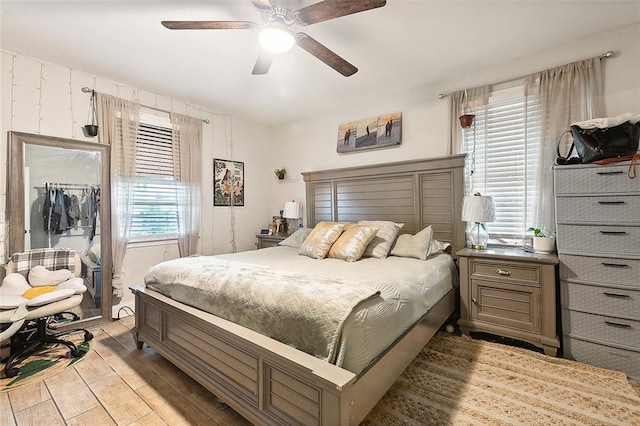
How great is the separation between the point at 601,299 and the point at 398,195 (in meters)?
1.95

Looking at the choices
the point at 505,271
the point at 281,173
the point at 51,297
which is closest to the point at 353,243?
the point at 505,271

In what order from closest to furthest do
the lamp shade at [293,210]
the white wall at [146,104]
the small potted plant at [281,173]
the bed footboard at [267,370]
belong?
the bed footboard at [267,370] < the white wall at [146,104] < the lamp shade at [293,210] < the small potted plant at [281,173]

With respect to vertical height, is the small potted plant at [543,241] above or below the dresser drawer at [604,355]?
above

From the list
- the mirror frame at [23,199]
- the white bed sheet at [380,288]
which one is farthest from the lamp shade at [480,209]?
the mirror frame at [23,199]

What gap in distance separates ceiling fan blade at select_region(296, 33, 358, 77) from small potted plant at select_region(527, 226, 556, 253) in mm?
2186

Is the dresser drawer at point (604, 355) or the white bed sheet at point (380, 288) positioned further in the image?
the dresser drawer at point (604, 355)

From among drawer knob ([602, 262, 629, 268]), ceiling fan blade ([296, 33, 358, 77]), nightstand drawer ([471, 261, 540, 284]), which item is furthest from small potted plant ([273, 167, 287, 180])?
drawer knob ([602, 262, 629, 268])

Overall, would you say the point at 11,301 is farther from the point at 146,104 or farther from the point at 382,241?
the point at 382,241

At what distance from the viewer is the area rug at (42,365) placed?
195 centimetres

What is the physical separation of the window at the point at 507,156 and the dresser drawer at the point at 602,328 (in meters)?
0.83

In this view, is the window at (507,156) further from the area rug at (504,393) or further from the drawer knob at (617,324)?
the area rug at (504,393)

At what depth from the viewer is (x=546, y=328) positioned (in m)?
2.23

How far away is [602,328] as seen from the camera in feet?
6.72

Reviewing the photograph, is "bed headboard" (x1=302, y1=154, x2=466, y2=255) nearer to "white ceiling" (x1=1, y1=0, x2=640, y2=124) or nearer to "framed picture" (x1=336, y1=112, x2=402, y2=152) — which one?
"framed picture" (x1=336, y1=112, x2=402, y2=152)
